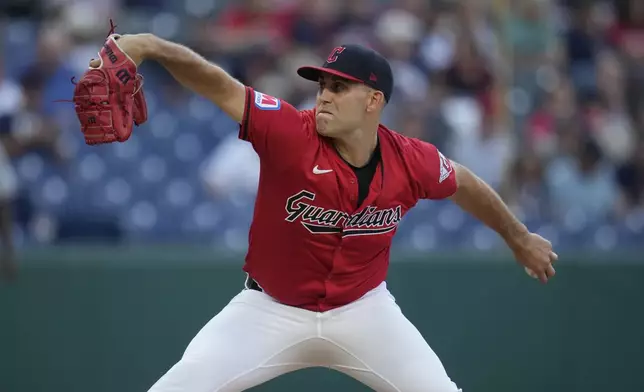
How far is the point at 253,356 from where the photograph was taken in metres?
4.81

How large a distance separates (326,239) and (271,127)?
0.62 metres

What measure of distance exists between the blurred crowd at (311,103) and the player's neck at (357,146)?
3002mm

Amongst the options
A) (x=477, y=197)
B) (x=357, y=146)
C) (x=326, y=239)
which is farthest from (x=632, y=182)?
(x=326, y=239)

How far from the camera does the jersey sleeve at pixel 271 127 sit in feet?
15.4

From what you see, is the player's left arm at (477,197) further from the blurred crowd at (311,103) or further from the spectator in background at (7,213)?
the spectator in background at (7,213)

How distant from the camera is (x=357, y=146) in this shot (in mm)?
5055

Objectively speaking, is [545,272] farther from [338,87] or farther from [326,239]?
[338,87]

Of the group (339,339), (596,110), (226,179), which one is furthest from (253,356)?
(596,110)

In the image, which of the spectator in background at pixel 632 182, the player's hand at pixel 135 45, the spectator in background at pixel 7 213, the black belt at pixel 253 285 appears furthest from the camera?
the spectator in background at pixel 632 182

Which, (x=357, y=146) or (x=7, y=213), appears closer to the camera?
(x=357, y=146)

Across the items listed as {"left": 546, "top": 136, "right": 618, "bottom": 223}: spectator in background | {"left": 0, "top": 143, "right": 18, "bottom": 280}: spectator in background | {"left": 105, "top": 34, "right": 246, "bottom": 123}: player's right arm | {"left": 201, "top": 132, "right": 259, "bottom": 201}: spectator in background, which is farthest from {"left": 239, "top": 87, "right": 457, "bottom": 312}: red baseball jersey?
{"left": 546, "top": 136, "right": 618, "bottom": 223}: spectator in background

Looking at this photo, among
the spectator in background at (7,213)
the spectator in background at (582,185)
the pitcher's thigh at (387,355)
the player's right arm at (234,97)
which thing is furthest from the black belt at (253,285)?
the spectator in background at (582,185)

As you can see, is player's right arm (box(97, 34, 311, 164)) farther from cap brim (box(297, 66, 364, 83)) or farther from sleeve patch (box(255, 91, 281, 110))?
cap brim (box(297, 66, 364, 83))

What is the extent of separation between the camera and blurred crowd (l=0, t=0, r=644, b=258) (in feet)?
26.3
